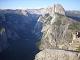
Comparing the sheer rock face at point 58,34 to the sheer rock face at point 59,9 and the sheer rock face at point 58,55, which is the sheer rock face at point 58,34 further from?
the sheer rock face at point 59,9

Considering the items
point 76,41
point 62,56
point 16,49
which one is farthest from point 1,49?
point 62,56

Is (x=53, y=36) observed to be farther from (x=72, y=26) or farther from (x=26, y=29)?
(x=26, y=29)

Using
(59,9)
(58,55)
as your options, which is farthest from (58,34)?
(59,9)

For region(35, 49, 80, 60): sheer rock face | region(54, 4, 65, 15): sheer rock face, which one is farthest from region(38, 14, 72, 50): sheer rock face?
region(54, 4, 65, 15): sheer rock face

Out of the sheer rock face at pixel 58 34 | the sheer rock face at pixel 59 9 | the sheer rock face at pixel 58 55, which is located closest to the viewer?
the sheer rock face at pixel 58 55

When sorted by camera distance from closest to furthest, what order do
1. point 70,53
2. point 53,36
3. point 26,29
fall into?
1. point 70,53
2. point 53,36
3. point 26,29

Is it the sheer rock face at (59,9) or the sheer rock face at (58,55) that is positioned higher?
the sheer rock face at (59,9)

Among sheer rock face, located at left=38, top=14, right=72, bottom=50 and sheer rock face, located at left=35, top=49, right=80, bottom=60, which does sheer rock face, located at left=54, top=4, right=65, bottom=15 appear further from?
sheer rock face, located at left=35, top=49, right=80, bottom=60

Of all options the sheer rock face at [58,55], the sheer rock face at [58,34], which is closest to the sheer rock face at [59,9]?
the sheer rock face at [58,34]

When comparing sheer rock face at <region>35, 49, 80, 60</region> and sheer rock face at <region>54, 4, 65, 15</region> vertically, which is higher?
sheer rock face at <region>54, 4, 65, 15</region>

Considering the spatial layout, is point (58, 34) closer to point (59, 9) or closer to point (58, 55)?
point (58, 55)

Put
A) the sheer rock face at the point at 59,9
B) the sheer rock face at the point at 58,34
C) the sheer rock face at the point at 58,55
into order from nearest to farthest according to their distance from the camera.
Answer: the sheer rock face at the point at 58,55
the sheer rock face at the point at 58,34
the sheer rock face at the point at 59,9
